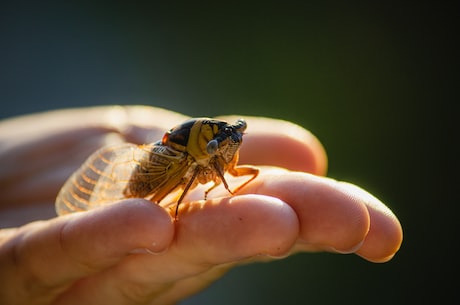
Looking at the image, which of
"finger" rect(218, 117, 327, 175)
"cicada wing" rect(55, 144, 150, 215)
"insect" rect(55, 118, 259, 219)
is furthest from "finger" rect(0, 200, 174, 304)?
"finger" rect(218, 117, 327, 175)

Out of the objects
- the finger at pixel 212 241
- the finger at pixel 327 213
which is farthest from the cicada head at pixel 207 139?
the finger at pixel 327 213

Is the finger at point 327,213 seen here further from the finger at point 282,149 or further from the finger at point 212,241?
the finger at point 282,149

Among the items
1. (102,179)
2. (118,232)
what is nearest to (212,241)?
(118,232)

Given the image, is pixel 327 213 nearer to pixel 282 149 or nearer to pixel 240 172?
pixel 240 172

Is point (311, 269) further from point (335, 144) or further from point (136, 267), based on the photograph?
point (136, 267)

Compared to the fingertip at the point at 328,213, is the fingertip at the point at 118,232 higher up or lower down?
lower down
